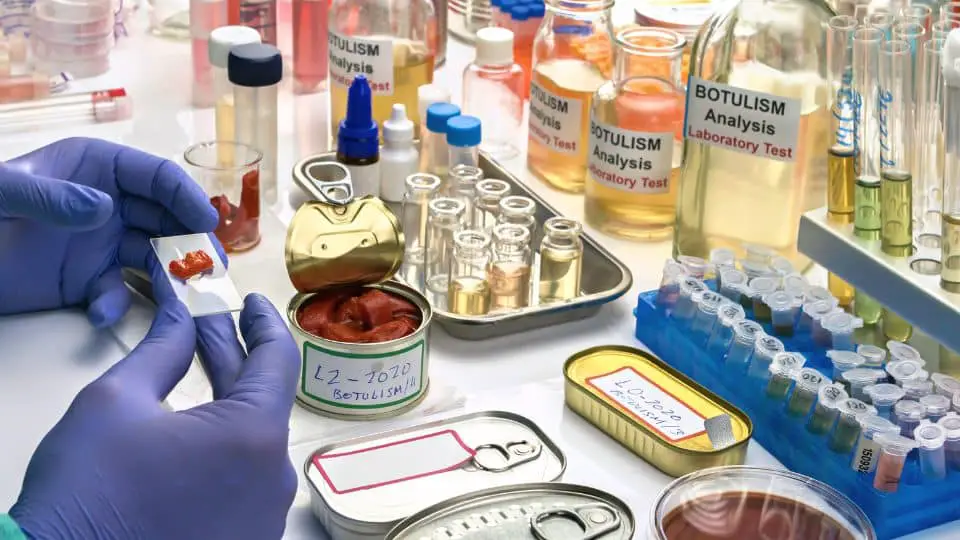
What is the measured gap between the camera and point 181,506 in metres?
1.11

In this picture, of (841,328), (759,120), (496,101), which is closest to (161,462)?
(841,328)

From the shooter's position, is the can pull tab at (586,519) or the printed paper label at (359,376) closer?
the can pull tab at (586,519)

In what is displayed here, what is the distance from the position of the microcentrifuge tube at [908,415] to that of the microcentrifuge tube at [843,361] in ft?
0.24

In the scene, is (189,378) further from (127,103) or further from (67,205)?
(127,103)

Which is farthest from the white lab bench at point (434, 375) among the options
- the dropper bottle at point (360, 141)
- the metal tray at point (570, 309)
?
the dropper bottle at point (360, 141)

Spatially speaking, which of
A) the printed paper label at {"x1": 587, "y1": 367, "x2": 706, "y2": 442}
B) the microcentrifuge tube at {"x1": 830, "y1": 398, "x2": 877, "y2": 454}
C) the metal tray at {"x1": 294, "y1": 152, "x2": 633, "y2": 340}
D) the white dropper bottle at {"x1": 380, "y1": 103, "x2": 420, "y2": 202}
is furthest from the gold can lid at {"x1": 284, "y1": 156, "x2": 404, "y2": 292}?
the microcentrifuge tube at {"x1": 830, "y1": 398, "x2": 877, "y2": 454}

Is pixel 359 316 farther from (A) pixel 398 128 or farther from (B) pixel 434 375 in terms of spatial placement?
(A) pixel 398 128

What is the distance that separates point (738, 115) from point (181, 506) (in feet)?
2.56

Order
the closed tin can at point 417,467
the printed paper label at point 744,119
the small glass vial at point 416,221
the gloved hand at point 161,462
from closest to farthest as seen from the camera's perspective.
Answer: the gloved hand at point 161,462 < the closed tin can at point 417,467 < the printed paper label at point 744,119 < the small glass vial at point 416,221

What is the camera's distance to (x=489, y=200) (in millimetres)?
1685

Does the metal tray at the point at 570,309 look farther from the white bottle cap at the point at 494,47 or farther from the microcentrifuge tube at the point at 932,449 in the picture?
the microcentrifuge tube at the point at 932,449

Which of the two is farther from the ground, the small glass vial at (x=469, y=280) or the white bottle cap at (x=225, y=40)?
the white bottle cap at (x=225, y=40)

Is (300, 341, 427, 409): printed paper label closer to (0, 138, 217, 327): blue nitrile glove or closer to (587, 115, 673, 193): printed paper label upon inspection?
(0, 138, 217, 327): blue nitrile glove

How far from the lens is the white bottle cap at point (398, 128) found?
1.75 metres
